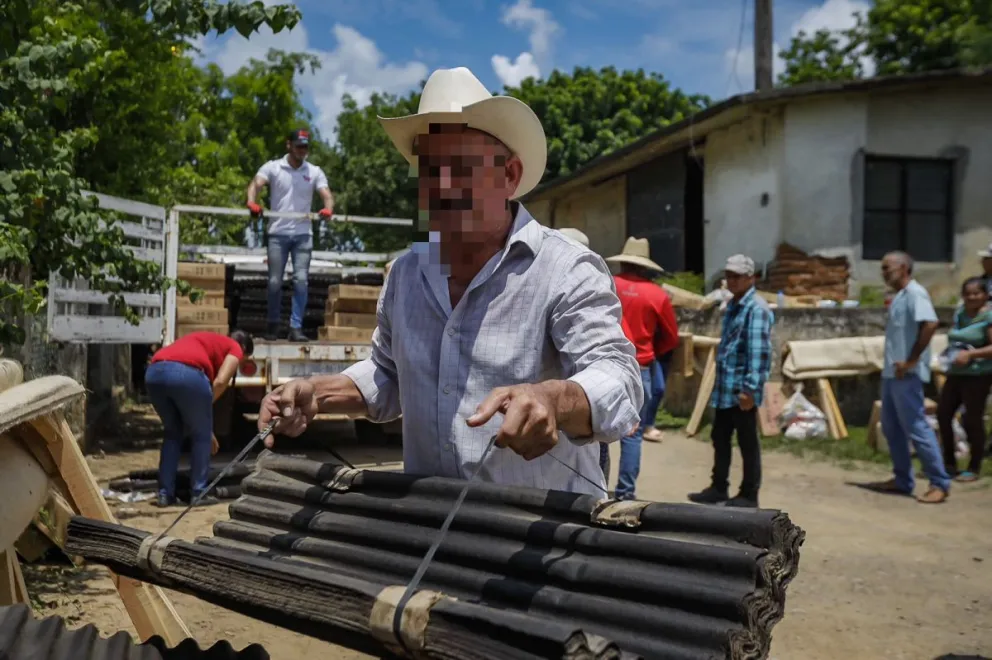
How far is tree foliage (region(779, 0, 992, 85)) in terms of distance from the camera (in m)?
23.5

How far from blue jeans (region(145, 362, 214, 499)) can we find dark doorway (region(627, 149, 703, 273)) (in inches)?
435

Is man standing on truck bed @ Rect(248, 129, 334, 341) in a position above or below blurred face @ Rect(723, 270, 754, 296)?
above

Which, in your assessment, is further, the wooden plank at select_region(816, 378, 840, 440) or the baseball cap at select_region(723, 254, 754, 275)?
the wooden plank at select_region(816, 378, 840, 440)

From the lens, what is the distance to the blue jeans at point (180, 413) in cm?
677

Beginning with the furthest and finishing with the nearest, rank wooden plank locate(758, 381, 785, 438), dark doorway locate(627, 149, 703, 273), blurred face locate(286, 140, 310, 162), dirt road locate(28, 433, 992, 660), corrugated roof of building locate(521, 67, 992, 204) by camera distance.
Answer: dark doorway locate(627, 149, 703, 273) → corrugated roof of building locate(521, 67, 992, 204) → wooden plank locate(758, 381, 785, 438) → blurred face locate(286, 140, 310, 162) → dirt road locate(28, 433, 992, 660)

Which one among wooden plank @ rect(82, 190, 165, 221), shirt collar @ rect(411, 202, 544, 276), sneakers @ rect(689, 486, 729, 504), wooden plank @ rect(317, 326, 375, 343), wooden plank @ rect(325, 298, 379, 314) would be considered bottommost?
sneakers @ rect(689, 486, 729, 504)

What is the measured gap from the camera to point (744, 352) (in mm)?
6812

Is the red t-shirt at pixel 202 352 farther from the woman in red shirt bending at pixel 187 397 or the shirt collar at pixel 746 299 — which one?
the shirt collar at pixel 746 299

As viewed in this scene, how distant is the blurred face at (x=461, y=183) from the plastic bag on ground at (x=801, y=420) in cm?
860

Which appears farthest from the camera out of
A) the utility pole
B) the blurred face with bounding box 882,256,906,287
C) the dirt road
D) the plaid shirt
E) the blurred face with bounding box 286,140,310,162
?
the utility pole

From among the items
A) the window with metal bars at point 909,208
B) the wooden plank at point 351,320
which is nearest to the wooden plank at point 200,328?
the wooden plank at point 351,320

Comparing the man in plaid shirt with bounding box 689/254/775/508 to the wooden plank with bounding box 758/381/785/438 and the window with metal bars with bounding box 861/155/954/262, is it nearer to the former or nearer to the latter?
the wooden plank with bounding box 758/381/785/438

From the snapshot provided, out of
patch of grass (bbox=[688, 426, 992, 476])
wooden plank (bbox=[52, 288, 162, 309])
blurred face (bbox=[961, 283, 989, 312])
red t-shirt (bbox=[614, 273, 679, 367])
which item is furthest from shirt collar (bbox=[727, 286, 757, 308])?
wooden plank (bbox=[52, 288, 162, 309])

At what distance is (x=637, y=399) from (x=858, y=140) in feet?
41.7
